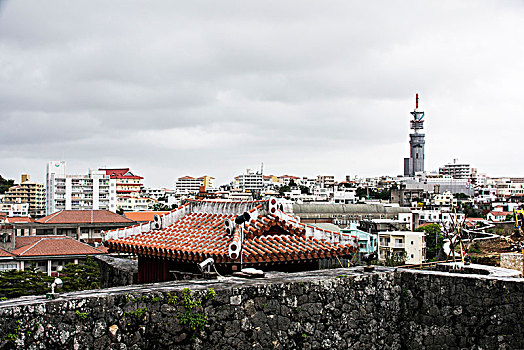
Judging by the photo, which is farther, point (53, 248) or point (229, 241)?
point (53, 248)

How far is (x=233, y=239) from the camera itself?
8.84 m

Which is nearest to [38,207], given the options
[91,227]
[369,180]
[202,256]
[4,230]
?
[91,227]

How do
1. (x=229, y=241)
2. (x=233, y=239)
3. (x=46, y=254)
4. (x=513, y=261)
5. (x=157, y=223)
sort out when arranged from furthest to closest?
(x=46, y=254) → (x=157, y=223) → (x=513, y=261) → (x=229, y=241) → (x=233, y=239)

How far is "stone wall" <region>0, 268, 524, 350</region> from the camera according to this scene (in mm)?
6039

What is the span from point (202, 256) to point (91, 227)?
59.4m

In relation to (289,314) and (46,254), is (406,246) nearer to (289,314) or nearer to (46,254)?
(46,254)

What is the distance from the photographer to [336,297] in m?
7.78

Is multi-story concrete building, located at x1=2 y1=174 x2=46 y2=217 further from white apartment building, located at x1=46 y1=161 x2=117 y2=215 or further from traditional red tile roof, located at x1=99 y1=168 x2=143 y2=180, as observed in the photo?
white apartment building, located at x1=46 y1=161 x2=117 y2=215

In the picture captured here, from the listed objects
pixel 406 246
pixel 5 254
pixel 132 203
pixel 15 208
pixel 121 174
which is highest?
pixel 121 174

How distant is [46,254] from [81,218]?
2195cm

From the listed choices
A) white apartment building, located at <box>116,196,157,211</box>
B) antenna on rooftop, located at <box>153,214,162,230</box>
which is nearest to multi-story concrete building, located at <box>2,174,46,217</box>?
white apartment building, located at <box>116,196,157,211</box>

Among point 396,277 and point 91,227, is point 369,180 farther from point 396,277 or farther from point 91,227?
point 396,277

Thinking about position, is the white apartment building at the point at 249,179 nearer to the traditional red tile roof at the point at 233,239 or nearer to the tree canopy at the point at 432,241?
the tree canopy at the point at 432,241

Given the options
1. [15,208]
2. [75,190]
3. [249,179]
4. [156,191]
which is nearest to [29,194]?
[15,208]
